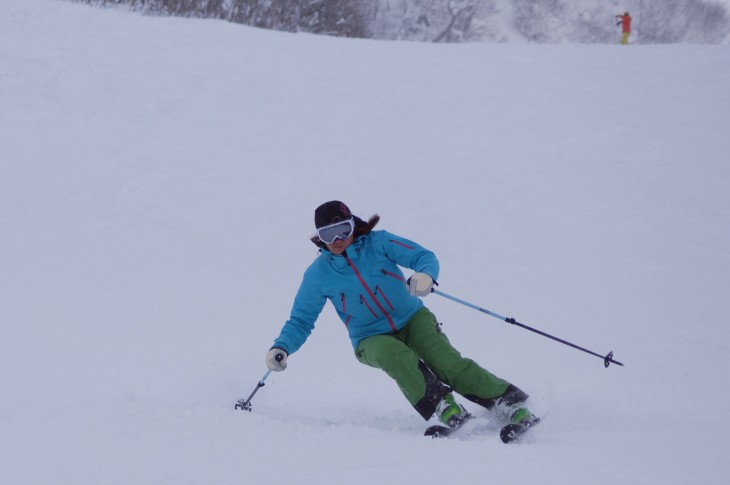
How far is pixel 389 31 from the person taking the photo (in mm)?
32906

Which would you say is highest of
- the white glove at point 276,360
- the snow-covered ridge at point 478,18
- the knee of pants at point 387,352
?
the snow-covered ridge at point 478,18

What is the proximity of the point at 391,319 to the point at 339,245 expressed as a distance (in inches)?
18.5

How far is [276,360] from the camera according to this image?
3863 mm

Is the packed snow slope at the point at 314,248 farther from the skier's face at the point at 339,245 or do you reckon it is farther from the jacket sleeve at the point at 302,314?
the skier's face at the point at 339,245

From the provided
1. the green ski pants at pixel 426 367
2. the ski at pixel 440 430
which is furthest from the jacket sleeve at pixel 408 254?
the ski at pixel 440 430

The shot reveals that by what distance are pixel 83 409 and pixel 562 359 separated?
319 centimetres

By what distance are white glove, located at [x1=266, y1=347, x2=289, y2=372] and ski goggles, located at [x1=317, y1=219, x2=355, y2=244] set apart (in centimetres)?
61

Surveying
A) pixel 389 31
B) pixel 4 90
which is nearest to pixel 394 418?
pixel 4 90

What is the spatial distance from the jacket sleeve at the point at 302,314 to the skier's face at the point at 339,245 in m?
0.20

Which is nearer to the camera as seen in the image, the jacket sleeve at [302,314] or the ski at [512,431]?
the ski at [512,431]

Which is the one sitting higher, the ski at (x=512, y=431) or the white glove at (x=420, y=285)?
the white glove at (x=420, y=285)

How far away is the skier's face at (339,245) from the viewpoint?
12.3 ft

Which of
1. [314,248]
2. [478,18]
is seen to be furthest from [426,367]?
[478,18]

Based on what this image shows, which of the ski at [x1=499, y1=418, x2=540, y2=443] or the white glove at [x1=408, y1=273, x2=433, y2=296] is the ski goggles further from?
the ski at [x1=499, y1=418, x2=540, y2=443]
